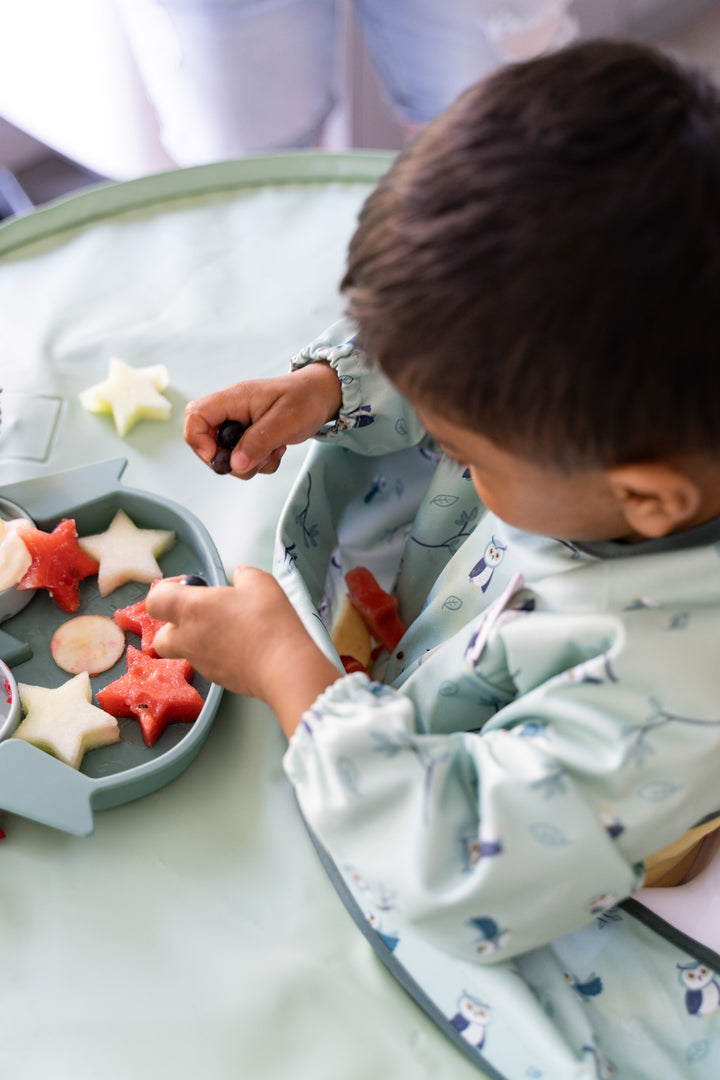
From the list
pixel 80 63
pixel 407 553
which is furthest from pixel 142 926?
pixel 80 63

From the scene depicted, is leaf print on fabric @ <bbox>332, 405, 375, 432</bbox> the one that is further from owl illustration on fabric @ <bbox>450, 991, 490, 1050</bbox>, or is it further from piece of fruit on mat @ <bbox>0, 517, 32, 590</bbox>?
owl illustration on fabric @ <bbox>450, 991, 490, 1050</bbox>

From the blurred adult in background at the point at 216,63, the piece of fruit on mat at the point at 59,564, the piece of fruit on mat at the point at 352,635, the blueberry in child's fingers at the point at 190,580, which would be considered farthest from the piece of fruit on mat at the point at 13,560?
the blurred adult in background at the point at 216,63

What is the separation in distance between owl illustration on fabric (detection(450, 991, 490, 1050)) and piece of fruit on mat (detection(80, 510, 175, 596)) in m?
0.31

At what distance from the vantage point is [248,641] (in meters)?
0.51

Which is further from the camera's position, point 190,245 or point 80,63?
point 80,63

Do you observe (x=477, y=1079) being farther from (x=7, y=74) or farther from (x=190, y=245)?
(x=7, y=74)

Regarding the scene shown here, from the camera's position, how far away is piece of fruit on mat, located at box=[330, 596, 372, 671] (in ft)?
2.21

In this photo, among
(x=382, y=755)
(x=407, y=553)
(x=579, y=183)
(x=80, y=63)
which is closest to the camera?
(x=579, y=183)

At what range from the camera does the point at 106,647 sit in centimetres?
59

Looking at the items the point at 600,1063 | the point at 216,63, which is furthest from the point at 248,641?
the point at 216,63

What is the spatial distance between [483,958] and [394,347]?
0.93ft

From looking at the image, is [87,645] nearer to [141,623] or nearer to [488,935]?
[141,623]

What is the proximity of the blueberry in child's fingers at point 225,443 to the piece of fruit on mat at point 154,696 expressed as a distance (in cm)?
13

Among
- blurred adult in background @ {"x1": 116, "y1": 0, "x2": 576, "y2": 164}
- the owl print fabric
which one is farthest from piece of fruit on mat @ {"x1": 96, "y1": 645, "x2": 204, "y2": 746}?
blurred adult in background @ {"x1": 116, "y1": 0, "x2": 576, "y2": 164}
